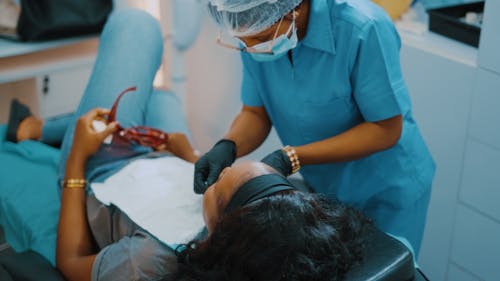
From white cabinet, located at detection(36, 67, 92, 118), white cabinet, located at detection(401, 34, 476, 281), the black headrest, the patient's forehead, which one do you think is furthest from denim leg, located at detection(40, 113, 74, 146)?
the black headrest

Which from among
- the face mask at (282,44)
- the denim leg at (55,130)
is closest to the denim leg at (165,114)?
the denim leg at (55,130)

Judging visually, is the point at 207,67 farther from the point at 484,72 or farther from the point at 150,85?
the point at 484,72

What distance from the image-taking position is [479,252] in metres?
2.04

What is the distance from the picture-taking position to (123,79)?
1.99 meters

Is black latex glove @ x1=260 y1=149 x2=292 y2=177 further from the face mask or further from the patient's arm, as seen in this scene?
the patient's arm

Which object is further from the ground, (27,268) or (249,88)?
(249,88)

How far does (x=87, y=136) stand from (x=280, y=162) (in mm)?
611

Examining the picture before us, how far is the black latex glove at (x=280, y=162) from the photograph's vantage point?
1.50m

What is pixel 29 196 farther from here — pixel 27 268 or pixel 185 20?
pixel 185 20

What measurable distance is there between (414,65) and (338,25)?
650 millimetres

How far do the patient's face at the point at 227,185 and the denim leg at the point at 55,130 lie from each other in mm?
1027

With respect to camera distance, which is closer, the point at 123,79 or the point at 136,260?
the point at 136,260

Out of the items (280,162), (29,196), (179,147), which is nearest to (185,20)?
(179,147)

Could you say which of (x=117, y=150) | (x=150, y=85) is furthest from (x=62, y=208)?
(x=150, y=85)
